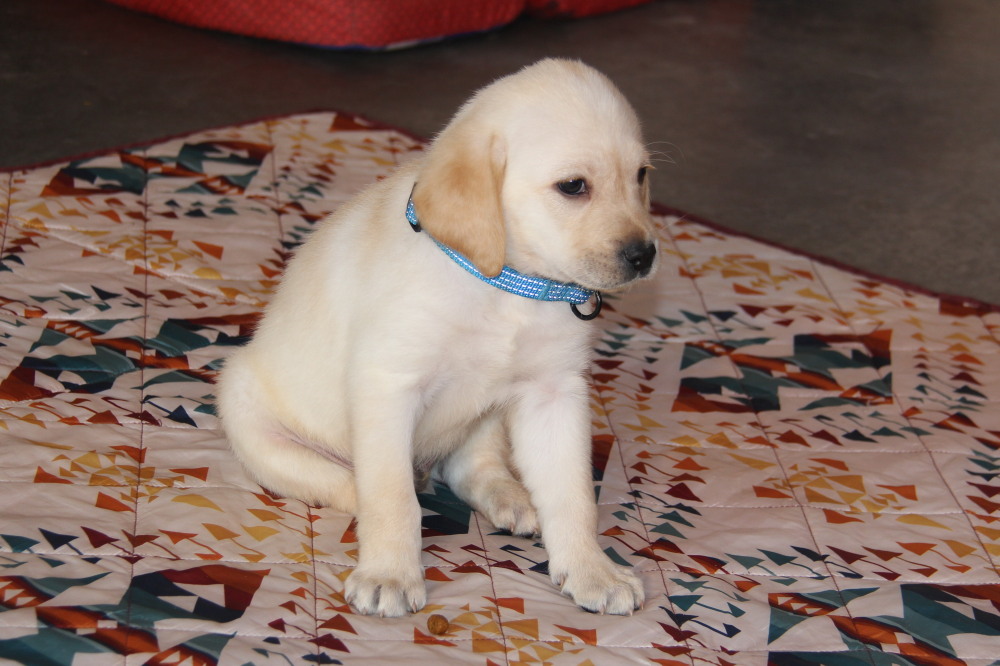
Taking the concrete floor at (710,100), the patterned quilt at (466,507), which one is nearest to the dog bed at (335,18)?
the concrete floor at (710,100)

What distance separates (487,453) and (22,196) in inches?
71.8

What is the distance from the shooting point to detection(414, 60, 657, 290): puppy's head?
199cm

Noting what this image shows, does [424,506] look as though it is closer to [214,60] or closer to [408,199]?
[408,199]

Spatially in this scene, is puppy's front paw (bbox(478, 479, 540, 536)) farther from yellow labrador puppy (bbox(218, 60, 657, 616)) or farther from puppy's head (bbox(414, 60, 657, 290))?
puppy's head (bbox(414, 60, 657, 290))

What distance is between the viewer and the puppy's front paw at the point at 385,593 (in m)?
1.96

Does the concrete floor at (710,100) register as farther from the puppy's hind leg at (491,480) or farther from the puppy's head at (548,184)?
the puppy's head at (548,184)

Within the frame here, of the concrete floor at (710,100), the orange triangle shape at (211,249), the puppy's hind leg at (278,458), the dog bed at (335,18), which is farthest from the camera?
the dog bed at (335,18)

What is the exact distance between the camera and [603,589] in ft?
6.86

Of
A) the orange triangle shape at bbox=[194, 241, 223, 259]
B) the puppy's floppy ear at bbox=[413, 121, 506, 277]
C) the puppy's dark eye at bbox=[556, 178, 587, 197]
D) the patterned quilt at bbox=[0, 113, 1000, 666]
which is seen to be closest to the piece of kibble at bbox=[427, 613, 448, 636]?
the patterned quilt at bbox=[0, 113, 1000, 666]

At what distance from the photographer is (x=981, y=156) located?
5770 millimetres

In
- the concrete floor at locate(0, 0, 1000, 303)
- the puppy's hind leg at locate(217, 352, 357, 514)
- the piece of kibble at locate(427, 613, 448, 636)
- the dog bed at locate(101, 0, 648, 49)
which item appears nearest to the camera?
the piece of kibble at locate(427, 613, 448, 636)

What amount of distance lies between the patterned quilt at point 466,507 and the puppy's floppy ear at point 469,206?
2.02 feet

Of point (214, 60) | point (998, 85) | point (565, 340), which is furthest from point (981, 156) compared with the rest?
point (565, 340)

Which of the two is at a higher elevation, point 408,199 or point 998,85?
point 408,199
